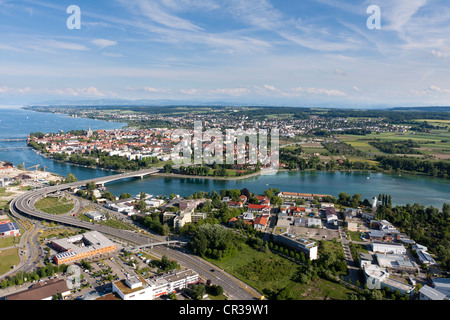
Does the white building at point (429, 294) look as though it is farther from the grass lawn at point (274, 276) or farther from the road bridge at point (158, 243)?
the road bridge at point (158, 243)

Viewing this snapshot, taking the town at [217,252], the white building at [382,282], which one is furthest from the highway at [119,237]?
the white building at [382,282]

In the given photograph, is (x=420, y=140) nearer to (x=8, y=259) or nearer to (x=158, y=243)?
(x=158, y=243)

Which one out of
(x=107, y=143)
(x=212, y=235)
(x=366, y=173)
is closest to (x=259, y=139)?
(x=366, y=173)

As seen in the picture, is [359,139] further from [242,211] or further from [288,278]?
[288,278]

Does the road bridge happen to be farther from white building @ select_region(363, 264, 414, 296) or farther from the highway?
white building @ select_region(363, 264, 414, 296)
